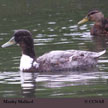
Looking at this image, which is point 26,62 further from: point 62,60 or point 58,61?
point 62,60

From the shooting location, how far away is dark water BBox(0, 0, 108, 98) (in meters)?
13.2

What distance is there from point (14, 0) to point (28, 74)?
18130 millimetres

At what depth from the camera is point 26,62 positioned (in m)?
15.7

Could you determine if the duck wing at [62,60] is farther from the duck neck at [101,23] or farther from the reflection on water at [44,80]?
the duck neck at [101,23]

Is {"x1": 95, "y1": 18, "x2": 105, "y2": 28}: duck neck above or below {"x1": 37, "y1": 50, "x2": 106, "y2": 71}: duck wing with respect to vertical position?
below

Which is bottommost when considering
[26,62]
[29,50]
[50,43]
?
[50,43]

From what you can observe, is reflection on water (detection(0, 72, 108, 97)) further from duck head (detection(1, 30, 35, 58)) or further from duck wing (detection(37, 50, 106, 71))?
duck head (detection(1, 30, 35, 58))

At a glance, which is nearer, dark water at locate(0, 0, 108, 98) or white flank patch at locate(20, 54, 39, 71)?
dark water at locate(0, 0, 108, 98)

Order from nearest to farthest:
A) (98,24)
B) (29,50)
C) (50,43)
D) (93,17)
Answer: (29,50), (50,43), (98,24), (93,17)

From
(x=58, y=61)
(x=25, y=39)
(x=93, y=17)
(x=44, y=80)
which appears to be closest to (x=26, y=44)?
(x=25, y=39)

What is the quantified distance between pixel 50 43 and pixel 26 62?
3325mm

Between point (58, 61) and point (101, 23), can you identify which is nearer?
point (58, 61)

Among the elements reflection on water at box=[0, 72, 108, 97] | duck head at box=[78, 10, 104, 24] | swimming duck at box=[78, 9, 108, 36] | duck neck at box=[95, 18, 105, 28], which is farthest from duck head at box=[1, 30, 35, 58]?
duck head at box=[78, 10, 104, 24]

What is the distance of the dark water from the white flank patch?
8.6 inches
